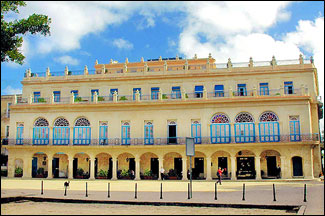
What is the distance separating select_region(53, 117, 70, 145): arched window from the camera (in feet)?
136

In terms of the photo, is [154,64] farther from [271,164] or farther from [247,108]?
[271,164]

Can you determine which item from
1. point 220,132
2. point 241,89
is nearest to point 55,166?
point 220,132

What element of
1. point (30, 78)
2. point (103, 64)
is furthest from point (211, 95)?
point (30, 78)

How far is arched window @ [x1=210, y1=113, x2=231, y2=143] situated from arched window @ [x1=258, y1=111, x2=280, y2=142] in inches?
129

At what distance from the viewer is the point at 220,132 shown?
3897 centimetres

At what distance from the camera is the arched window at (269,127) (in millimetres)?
37719

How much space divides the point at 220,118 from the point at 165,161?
747 cm

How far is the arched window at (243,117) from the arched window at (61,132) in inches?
723

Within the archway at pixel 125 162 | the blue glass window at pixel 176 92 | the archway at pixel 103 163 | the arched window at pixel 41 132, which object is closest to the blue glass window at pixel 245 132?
the blue glass window at pixel 176 92

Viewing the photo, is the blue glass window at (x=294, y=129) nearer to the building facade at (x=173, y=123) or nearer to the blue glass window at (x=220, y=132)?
the building facade at (x=173, y=123)

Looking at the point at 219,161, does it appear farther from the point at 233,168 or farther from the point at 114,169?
the point at 114,169

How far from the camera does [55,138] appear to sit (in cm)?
4188

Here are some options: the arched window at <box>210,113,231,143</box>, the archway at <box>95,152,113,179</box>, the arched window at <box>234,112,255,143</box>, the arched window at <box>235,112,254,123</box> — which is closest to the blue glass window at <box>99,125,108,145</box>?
the archway at <box>95,152,113,179</box>

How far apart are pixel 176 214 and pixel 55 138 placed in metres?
30.2
